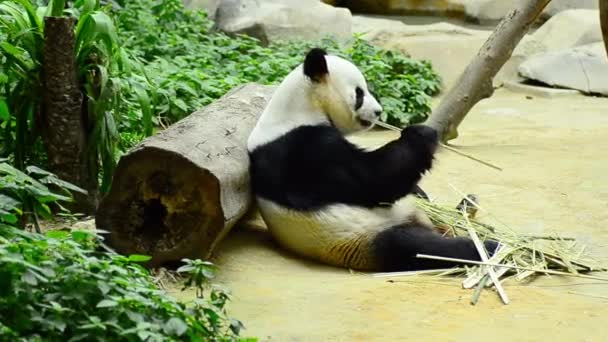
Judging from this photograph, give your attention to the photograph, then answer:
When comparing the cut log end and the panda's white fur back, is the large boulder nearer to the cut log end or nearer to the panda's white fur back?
the panda's white fur back

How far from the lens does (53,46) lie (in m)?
5.33

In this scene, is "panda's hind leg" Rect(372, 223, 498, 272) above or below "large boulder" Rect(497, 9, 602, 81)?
above

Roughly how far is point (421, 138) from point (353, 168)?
0.38 m

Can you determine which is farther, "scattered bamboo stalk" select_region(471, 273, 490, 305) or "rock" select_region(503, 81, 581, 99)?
"rock" select_region(503, 81, 581, 99)

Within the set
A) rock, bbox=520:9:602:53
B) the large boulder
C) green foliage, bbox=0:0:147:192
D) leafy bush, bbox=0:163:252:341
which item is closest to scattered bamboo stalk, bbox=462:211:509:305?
leafy bush, bbox=0:163:252:341

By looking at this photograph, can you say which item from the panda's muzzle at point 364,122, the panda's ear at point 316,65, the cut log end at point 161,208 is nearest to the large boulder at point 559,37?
the panda's muzzle at point 364,122

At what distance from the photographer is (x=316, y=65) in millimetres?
5305

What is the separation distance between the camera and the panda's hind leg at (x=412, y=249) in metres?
5.04

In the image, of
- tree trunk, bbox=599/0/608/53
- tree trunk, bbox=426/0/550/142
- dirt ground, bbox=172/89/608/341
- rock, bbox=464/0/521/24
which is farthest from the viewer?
rock, bbox=464/0/521/24

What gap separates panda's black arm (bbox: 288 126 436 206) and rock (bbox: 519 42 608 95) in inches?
252

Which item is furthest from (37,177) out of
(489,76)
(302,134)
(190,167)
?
(489,76)

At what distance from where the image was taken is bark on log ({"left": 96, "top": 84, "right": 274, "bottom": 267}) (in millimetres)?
4750

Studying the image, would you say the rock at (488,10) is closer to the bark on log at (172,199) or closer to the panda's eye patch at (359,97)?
the panda's eye patch at (359,97)

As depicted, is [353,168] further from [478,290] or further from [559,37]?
[559,37]
